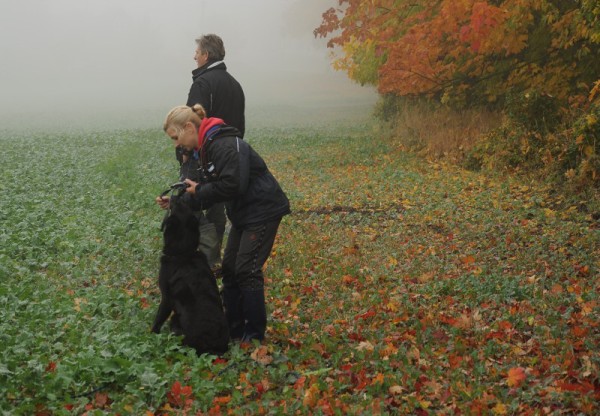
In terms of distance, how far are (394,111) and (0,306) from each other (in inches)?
821

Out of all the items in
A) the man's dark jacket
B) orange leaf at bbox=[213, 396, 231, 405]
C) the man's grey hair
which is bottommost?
orange leaf at bbox=[213, 396, 231, 405]

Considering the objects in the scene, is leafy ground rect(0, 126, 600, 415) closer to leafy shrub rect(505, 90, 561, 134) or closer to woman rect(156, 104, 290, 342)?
woman rect(156, 104, 290, 342)

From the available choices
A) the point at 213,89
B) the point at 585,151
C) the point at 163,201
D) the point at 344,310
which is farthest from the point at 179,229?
the point at 585,151

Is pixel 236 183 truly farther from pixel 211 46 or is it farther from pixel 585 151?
pixel 585 151

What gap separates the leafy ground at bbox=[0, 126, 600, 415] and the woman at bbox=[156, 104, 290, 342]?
585mm

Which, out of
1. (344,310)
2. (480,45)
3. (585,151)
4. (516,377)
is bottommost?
(344,310)

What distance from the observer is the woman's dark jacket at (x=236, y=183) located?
5062mm

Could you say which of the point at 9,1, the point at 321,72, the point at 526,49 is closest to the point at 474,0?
the point at 526,49

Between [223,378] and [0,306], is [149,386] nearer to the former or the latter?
[223,378]

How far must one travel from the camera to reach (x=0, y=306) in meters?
6.20

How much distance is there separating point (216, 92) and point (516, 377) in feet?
14.3

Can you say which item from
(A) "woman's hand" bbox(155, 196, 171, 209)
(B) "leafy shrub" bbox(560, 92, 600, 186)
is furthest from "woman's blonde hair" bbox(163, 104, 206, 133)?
(B) "leafy shrub" bbox(560, 92, 600, 186)

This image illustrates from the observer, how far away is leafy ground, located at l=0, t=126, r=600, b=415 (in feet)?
15.0

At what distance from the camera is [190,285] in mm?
5172
